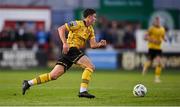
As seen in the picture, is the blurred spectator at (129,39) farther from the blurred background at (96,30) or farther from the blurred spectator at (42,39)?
the blurred spectator at (42,39)

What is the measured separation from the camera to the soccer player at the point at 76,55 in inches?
651

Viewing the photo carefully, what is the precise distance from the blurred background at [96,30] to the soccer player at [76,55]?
1779 centimetres

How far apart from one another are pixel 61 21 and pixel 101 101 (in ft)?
69.7

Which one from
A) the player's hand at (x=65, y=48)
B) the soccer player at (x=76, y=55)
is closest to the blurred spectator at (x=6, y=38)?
the soccer player at (x=76, y=55)

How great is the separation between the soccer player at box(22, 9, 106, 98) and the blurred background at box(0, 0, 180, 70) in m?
17.8

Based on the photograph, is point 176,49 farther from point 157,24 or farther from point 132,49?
point 157,24

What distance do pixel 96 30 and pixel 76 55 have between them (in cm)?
1966

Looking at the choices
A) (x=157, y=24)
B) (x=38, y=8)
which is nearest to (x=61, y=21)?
(x=38, y=8)

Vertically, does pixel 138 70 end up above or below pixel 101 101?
above

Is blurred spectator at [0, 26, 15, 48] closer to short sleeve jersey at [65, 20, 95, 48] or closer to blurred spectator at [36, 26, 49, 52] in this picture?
blurred spectator at [36, 26, 49, 52]

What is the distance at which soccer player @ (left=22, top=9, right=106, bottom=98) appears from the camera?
651 inches

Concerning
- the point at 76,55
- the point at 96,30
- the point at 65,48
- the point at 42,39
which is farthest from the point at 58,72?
the point at 96,30

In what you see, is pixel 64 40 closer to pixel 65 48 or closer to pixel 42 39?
pixel 65 48

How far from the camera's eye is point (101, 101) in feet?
51.2
